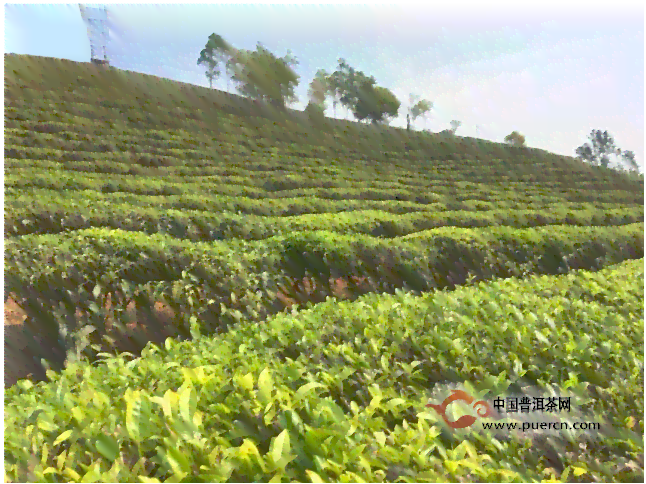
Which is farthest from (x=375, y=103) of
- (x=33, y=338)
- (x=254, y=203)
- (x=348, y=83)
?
(x=33, y=338)

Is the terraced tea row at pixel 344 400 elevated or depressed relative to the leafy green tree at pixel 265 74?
depressed

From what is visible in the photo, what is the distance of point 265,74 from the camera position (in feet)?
23.7

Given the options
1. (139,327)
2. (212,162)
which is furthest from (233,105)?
(139,327)

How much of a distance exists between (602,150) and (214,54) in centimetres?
674

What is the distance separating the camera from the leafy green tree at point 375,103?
716 centimetres

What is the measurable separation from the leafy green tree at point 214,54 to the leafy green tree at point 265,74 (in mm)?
190

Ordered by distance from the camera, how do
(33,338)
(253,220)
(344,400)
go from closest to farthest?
(344,400), (33,338), (253,220)

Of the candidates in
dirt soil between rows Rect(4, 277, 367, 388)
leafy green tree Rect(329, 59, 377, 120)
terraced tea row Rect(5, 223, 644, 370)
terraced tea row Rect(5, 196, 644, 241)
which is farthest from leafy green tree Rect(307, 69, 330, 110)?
dirt soil between rows Rect(4, 277, 367, 388)

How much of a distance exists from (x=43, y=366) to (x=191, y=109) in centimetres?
824

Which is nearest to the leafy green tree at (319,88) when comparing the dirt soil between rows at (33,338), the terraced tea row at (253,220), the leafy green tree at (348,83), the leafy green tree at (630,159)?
the leafy green tree at (348,83)

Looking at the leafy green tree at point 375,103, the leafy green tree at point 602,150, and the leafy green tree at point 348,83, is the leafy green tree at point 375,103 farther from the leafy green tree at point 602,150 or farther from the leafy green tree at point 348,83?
the leafy green tree at point 602,150

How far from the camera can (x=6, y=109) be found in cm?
738

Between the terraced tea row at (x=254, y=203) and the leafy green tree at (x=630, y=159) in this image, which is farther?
the terraced tea row at (x=254, y=203)

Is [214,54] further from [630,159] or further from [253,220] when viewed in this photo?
[630,159]
